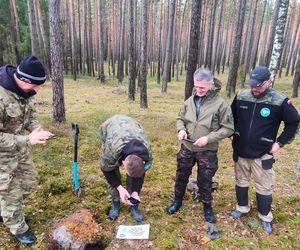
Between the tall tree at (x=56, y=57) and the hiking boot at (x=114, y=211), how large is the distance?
4.47 metres

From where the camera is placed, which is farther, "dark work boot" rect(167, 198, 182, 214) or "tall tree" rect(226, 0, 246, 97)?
"tall tree" rect(226, 0, 246, 97)

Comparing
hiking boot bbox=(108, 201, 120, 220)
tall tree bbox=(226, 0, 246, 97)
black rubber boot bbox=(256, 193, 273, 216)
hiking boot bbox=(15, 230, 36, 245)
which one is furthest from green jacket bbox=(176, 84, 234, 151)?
tall tree bbox=(226, 0, 246, 97)

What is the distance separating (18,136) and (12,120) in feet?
0.68

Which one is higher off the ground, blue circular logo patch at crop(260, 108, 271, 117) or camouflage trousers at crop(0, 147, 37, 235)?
blue circular logo patch at crop(260, 108, 271, 117)

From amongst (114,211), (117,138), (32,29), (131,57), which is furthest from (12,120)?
(32,29)

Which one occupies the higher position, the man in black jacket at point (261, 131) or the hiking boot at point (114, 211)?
the man in black jacket at point (261, 131)

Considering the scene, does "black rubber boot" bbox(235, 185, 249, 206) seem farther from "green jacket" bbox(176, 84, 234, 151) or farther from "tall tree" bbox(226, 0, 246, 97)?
"tall tree" bbox(226, 0, 246, 97)

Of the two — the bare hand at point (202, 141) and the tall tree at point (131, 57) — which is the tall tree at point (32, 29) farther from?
the bare hand at point (202, 141)

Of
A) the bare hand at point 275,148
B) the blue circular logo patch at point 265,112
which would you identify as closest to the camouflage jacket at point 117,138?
the blue circular logo patch at point 265,112

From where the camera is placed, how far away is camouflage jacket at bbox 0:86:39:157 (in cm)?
313

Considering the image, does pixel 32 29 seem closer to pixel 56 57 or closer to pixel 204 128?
pixel 56 57

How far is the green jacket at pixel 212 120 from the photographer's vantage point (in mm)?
3799

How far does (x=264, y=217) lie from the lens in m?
4.28

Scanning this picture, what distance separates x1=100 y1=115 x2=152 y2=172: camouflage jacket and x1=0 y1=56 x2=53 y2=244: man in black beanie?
763 mm
